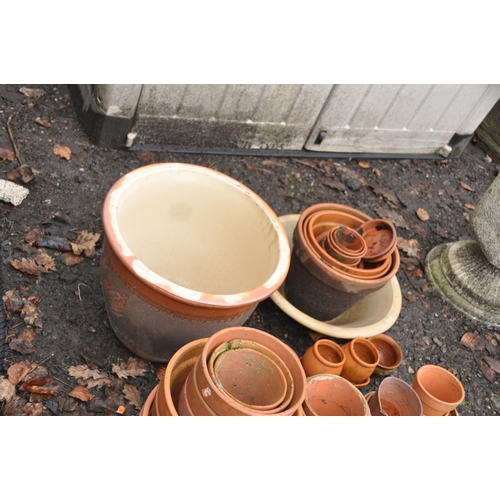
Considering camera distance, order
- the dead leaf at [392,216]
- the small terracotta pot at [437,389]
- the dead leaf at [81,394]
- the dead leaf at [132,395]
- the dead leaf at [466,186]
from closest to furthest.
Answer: the dead leaf at [81,394]
the dead leaf at [132,395]
the small terracotta pot at [437,389]
the dead leaf at [392,216]
the dead leaf at [466,186]

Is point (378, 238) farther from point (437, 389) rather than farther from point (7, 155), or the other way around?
point (7, 155)

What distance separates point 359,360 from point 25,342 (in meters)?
1.81

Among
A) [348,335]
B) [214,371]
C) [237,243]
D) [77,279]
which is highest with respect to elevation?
[214,371]

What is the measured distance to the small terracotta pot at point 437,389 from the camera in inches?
124

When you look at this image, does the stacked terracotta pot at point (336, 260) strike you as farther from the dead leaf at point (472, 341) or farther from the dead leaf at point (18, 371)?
the dead leaf at point (18, 371)

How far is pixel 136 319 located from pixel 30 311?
2.18 ft

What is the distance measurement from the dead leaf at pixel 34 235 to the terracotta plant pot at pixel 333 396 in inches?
71.5

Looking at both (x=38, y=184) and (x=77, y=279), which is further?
(x=38, y=184)

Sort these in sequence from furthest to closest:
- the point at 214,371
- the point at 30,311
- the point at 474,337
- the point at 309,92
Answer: the point at 309,92 < the point at 474,337 < the point at 30,311 < the point at 214,371

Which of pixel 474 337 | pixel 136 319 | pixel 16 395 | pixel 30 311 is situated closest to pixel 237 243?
pixel 136 319

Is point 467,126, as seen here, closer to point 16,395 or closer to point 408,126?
point 408,126

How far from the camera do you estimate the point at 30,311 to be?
10.2 ft

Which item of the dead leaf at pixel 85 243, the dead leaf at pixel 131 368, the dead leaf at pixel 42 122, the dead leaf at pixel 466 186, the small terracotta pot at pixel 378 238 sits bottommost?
the dead leaf at pixel 85 243

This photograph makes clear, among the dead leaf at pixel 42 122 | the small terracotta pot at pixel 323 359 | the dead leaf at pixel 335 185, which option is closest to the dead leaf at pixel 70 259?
the dead leaf at pixel 42 122
